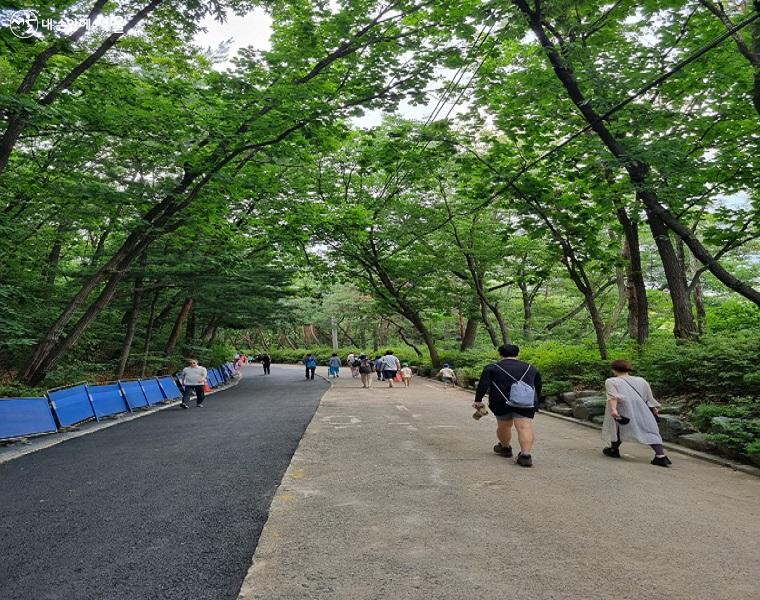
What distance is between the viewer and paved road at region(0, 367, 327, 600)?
126 inches

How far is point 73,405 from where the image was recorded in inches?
409

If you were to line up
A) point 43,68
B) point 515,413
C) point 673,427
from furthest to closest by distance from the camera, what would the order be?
1. point 43,68
2. point 673,427
3. point 515,413

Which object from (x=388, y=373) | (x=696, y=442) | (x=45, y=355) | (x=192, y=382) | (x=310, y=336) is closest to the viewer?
(x=696, y=442)

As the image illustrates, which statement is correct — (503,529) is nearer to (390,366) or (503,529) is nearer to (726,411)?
(726,411)

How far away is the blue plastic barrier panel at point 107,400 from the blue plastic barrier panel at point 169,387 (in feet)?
11.0

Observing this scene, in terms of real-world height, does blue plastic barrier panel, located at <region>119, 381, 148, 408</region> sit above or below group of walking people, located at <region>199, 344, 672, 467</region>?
below

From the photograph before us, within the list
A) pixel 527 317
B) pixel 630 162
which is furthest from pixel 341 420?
pixel 527 317

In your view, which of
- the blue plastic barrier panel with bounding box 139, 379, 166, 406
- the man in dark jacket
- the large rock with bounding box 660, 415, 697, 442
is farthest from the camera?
the blue plastic barrier panel with bounding box 139, 379, 166, 406

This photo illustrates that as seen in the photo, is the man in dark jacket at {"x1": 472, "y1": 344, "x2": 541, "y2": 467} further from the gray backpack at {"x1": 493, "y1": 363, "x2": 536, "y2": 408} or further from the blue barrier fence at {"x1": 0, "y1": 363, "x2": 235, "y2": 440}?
the blue barrier fence at {"x1": 0, "y1": 363, "x2": 235, "y2": 440}

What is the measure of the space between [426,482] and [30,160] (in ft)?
45.1

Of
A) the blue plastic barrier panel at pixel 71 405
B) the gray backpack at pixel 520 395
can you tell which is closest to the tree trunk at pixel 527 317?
the gray backpack at pixel 520 395

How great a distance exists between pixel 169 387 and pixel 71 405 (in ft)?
22.4

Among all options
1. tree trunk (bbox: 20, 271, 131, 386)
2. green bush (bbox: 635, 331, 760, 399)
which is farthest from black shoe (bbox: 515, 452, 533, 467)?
tree trunk (bbox: 20, 271, 131, 386)

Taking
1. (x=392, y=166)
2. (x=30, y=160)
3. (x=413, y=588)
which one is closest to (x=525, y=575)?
(x=413, y=588)
